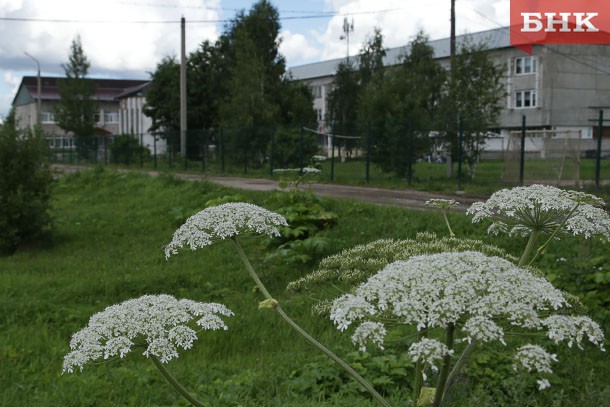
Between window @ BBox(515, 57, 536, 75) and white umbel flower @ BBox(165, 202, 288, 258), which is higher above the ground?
window @ BBox(515, 57, 536, 75)

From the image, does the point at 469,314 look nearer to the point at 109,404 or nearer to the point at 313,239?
the point at 109,404

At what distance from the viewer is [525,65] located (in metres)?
54.6

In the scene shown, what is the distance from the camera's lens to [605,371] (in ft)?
18.0

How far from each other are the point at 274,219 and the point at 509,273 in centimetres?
120

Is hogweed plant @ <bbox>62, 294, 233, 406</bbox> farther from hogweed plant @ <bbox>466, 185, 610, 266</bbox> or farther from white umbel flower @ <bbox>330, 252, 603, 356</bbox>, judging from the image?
hogweed plant @ <bbox>466, 185, 610, 266</bbox>

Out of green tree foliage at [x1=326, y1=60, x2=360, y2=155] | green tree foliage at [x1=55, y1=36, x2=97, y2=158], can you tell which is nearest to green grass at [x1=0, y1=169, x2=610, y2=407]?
green tree foliage at [x1=326, y1=60, x2=360, y2=155]

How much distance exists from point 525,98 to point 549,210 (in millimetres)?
55129

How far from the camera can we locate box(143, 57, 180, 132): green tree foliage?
49.5m

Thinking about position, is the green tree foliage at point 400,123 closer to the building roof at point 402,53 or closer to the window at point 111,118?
the building roof at point 402,53

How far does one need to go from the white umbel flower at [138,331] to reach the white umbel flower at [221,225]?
0.30 meters

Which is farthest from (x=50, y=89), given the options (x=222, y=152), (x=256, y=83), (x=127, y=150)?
(x=222, y=152)

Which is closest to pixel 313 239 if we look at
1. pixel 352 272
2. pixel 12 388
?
pixel 12 388

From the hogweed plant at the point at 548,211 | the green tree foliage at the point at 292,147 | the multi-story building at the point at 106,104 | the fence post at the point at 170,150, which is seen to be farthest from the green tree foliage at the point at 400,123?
the multi-story building at the point at 106,104

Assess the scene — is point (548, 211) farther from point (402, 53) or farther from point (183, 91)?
point (402, 53)
